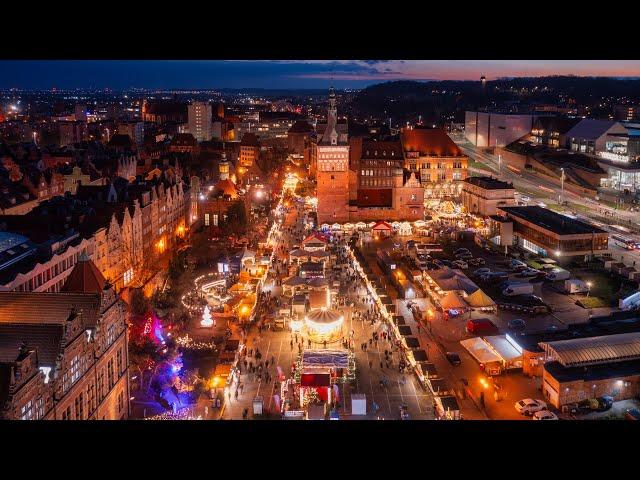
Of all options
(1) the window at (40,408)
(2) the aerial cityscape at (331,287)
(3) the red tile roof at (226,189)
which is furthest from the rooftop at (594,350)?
(3) the red tile roof at (226,189)

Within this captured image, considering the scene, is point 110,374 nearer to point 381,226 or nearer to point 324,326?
point 324,326

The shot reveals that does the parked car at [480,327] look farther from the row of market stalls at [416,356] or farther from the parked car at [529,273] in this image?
the parked car at [529,273]

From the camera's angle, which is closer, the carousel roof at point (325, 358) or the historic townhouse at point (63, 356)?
the historic townhouse at point (63, 356)
